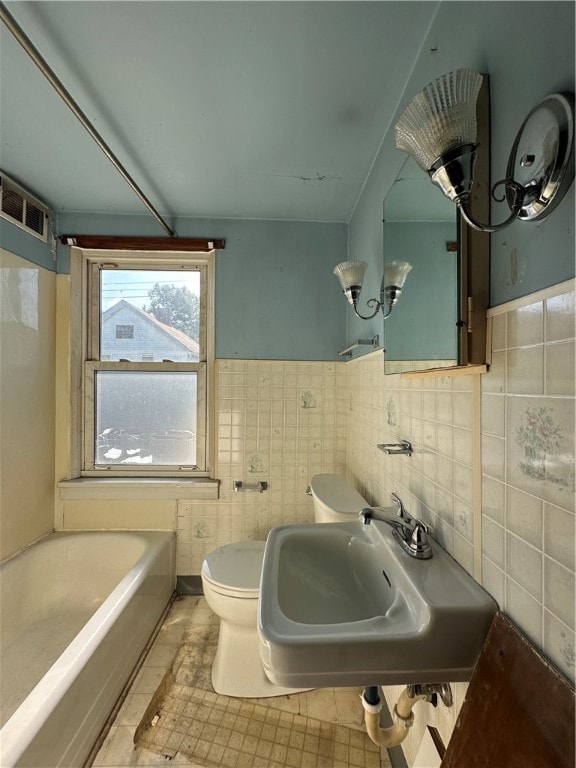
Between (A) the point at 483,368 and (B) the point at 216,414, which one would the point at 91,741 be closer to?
(B) the point at 216,414

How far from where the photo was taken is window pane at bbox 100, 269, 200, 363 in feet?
6.35

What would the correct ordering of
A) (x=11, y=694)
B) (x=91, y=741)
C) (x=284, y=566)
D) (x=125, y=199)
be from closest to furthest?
(x=284, y=566) → (x=91, y=741) → (x=11, y=694) → (x=125, y=199)

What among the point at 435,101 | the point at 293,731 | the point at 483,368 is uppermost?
the point at 435,101

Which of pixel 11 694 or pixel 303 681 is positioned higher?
pixel 303 681

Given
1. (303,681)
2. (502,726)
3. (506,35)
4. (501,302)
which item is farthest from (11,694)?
(506,35)

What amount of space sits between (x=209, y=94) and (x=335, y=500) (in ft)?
5.20

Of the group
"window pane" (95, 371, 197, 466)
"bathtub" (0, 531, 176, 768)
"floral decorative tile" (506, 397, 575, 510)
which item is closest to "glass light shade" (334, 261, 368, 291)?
"floral decorative tile" (506, 397, 575, 510)

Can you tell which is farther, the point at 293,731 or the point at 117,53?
the point at 293,731

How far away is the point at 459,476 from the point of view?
0.71 metres

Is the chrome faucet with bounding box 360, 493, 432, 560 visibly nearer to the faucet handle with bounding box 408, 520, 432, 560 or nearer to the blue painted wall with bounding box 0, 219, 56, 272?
the faucet handle with bounding box 408, 520, 432, 560

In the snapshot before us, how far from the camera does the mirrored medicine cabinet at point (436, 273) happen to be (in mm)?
636

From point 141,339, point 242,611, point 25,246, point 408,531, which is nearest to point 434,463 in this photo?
point 408,531

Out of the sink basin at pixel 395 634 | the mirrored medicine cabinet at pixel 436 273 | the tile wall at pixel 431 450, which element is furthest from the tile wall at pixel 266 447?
the sink basin at pixel 395 634

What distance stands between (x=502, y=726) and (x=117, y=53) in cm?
187
